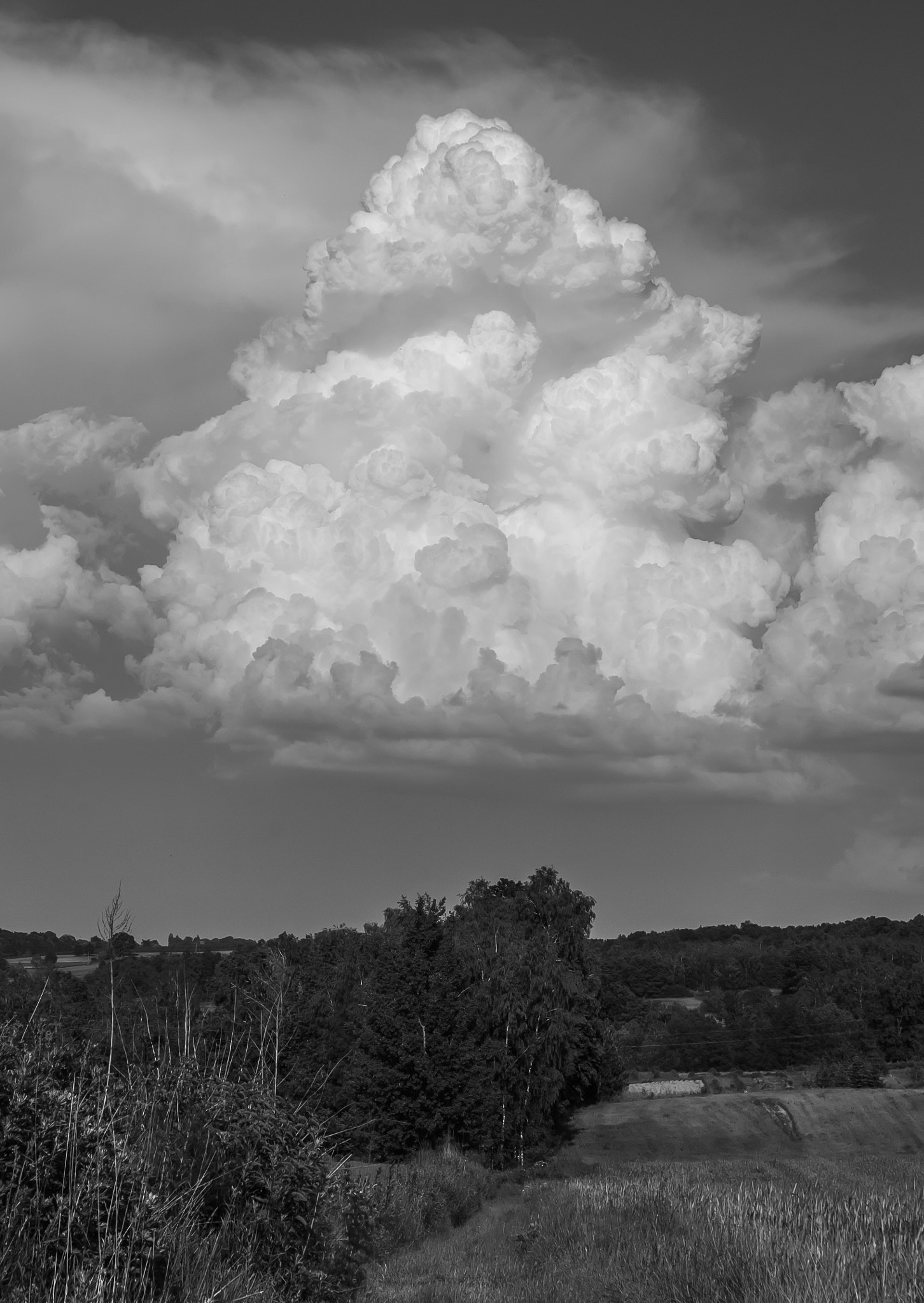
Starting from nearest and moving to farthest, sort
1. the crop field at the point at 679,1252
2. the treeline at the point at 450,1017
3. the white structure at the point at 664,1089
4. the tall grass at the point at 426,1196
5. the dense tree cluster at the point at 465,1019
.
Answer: the crop field at the point at 679,1252 → the tall grass at the point at 426,1196 → the dense tree cluster at the point at 465,1019 → the treeline at the point at 450,1017 → the white structure at the point at 664,1089

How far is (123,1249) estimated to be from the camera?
12.5 metres

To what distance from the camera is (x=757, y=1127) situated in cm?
7144

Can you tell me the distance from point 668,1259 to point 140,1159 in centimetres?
987

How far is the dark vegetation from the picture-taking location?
1303cm

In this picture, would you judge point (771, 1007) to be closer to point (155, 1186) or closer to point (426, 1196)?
point (426, 1196)

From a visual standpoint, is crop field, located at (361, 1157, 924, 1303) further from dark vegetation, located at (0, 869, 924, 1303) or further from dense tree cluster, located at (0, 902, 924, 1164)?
dense tree cluster, located at (0, 902, 924, 1164)

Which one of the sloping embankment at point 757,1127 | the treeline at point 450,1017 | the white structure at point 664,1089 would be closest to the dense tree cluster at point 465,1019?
the treeline at point 450,1017

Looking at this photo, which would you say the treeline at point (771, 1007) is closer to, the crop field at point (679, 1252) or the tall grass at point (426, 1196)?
the tall grass at point (426, 1196)

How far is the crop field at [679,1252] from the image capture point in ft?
53.4

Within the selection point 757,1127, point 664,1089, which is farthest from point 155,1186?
point 664,1089

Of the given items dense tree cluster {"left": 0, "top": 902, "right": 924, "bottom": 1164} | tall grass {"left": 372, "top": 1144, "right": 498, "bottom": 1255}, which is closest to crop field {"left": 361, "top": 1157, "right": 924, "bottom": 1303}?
tall grass {"left": 372, "top": 1144, "right": 498, "bottom": 1255}

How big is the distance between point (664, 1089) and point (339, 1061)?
67624 mm

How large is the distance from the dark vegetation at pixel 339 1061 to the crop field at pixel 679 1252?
75.2 inches

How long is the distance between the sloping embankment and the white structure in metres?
6.83
